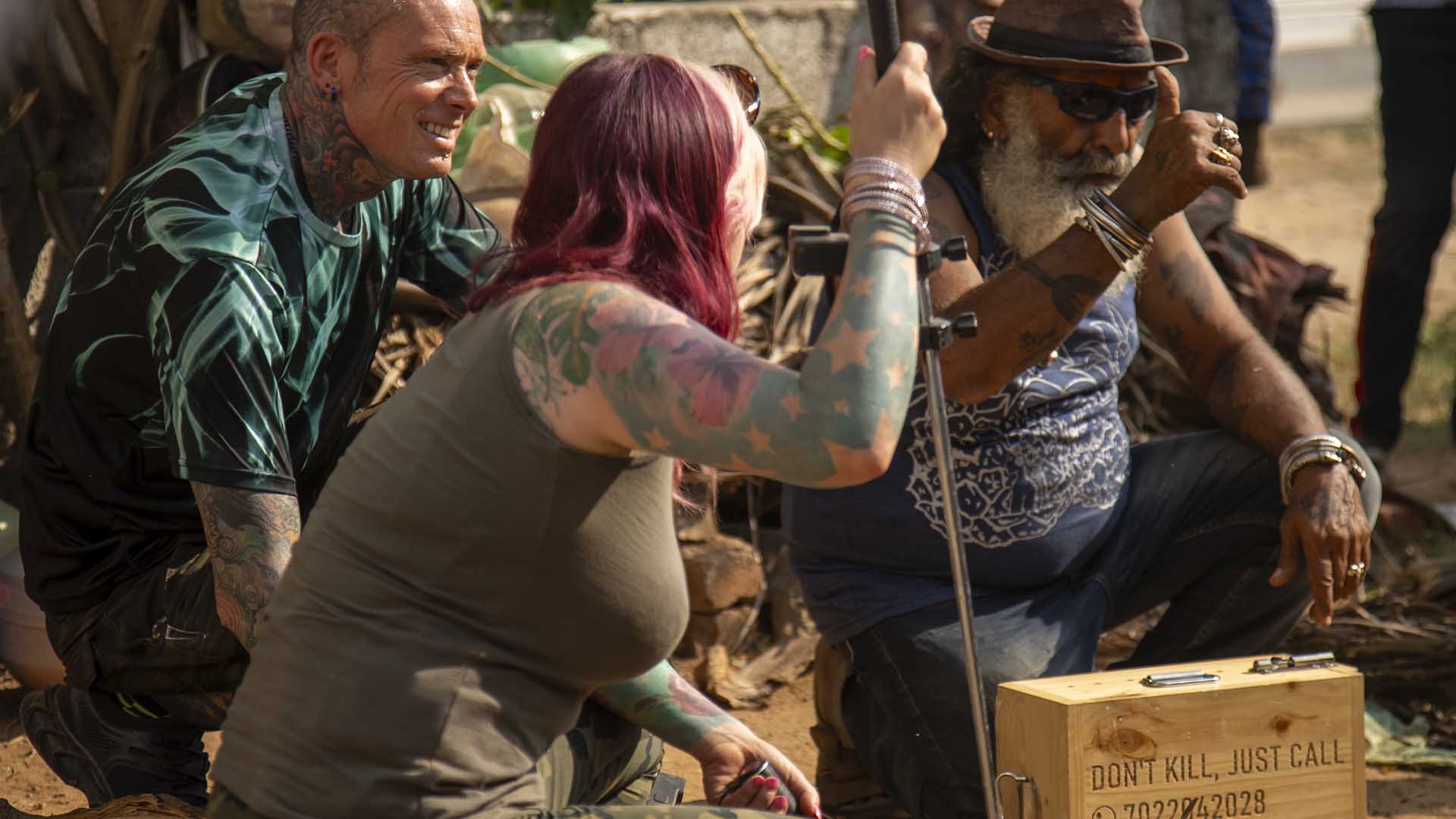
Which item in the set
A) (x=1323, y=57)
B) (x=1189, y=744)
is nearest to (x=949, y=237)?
(x=1189, y=744)

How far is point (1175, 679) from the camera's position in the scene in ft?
9.62

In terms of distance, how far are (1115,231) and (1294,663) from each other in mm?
861

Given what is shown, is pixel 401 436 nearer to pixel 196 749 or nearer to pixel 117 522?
pixel 117 522

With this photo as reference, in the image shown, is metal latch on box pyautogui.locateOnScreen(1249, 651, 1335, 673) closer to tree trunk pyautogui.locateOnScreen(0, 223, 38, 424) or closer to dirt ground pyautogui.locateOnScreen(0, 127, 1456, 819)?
dirt ground pyautogui.locateOnScreen(0, 127, 1456, 819)

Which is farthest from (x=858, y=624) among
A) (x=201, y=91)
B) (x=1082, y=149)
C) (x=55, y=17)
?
(x=55, y=17)

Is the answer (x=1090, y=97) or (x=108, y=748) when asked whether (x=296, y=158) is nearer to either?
(x=108, y=748)

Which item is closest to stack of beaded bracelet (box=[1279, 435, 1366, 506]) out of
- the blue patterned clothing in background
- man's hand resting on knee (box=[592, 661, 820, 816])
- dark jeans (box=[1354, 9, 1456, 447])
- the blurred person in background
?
man's hand resting on knee (box=[592, 661, 820, 816])

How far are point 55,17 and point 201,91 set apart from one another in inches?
23.6

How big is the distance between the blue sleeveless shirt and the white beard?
42mm

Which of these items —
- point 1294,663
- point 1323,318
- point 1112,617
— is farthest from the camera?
point 1323,318

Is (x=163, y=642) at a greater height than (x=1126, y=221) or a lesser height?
lesser

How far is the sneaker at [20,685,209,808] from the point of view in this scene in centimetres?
310

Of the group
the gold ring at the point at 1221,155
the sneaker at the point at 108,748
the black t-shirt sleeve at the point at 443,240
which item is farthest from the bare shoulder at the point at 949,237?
the sneaker at the point at 108,748

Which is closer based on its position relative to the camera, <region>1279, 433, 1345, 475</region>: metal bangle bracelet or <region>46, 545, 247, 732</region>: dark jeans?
<region>46, 545, 247, 732</region>: dark jeans
